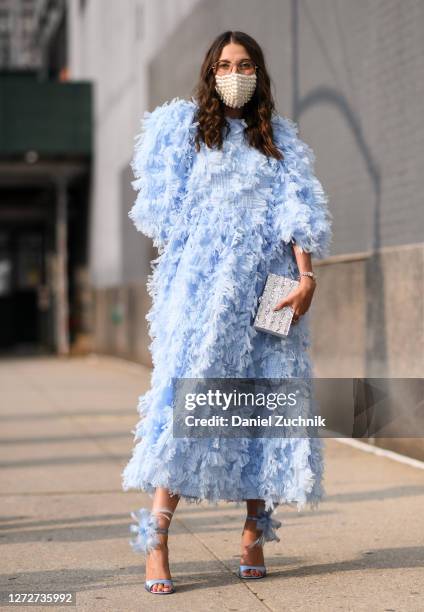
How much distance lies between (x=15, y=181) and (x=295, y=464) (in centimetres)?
2254

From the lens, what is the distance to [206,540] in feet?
16.3

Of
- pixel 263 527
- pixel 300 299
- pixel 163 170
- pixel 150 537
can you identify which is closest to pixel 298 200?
pixel 300 299

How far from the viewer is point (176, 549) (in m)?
4.80

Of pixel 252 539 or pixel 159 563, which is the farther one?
pixel 252 539

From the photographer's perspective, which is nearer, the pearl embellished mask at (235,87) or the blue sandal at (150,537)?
the blue sandal at (150,537)

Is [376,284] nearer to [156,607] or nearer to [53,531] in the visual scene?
[53,531]

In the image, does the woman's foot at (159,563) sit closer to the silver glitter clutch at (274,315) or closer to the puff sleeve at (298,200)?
the silver glitter clutch at (274,315)

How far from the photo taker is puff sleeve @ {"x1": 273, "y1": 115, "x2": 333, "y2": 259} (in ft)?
13.5

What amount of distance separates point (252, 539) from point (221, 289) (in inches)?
34.1

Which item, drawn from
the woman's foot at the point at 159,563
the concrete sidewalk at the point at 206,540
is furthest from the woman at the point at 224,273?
the concrete sidewalk at the point at 206,540

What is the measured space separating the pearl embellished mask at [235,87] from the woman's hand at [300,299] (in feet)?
2.12

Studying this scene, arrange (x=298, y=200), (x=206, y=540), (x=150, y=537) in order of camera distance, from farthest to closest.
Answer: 1. (x=206, y=540)
2. (x=298, y=200)
3. (x=150, y=537)

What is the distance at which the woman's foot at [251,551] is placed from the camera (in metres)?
4.20

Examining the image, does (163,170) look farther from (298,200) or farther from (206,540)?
(206,540)
